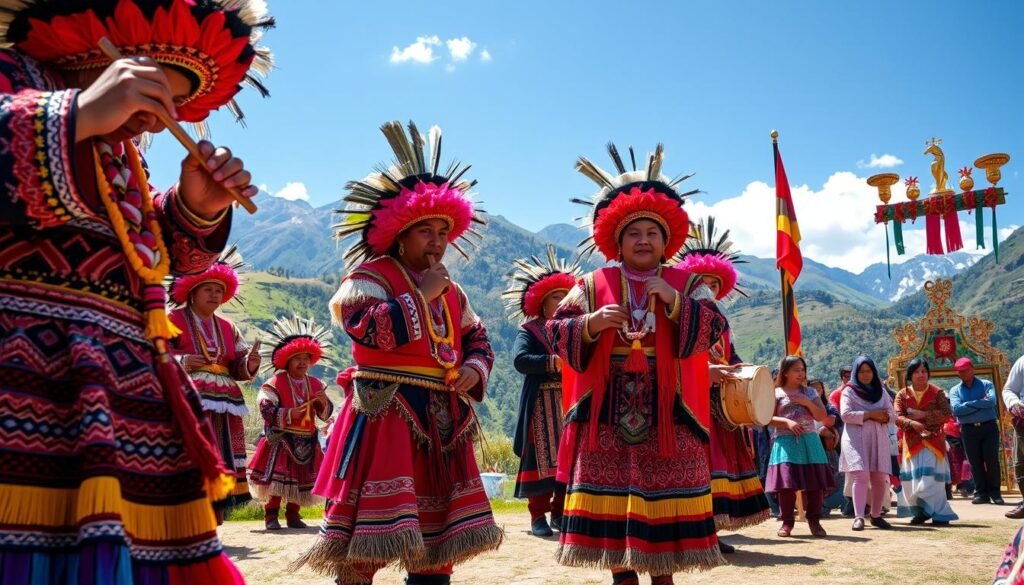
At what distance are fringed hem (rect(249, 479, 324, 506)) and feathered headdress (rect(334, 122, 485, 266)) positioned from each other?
637 cm

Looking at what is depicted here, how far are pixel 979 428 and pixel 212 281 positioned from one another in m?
12.3

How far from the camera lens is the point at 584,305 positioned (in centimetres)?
579

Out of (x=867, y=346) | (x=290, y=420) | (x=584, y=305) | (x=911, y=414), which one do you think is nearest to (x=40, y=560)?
(x=584, y=305)

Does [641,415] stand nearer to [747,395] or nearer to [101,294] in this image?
[747,395]

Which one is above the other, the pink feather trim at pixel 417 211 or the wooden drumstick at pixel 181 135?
the pink feather trim at pixel 417 211

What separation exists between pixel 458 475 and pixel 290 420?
677 centimetres

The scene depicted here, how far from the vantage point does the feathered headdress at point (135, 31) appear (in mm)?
2336

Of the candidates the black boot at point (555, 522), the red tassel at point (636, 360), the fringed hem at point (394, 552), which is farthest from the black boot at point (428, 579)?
the black boot at point (555, 522)

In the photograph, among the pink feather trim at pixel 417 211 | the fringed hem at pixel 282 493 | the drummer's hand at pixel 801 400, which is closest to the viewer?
the pink feather trim at pixel 417 211

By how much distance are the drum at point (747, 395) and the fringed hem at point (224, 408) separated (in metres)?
4.84

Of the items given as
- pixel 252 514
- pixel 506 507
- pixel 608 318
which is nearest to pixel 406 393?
pixel 608 318

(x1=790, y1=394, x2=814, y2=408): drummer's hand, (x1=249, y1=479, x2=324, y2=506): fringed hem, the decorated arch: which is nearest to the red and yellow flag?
(x1=790, y1=394, x2=814, y2=408): drummer's hand

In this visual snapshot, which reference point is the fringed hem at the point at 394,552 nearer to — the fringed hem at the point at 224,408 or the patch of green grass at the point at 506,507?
the fringed hem at the point at 224,408

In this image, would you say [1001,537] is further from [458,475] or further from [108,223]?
[108,223]
